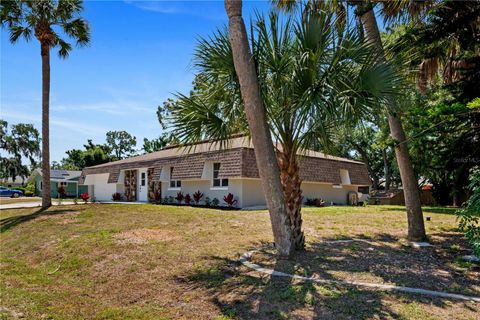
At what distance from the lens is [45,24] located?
17.4 m

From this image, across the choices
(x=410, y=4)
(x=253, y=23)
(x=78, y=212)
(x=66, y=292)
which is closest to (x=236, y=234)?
(x=66, y=292)

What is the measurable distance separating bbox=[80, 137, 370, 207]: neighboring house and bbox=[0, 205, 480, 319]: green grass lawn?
22.0 feet

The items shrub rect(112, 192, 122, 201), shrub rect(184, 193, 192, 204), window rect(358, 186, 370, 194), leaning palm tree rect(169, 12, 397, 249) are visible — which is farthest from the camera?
window rect(358, 186, 370, 194)

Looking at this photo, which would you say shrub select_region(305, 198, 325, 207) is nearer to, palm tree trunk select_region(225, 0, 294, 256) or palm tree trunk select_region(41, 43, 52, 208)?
palm tree trunk select_region(41, 43, 52, 208)

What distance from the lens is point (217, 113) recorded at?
7.75 m

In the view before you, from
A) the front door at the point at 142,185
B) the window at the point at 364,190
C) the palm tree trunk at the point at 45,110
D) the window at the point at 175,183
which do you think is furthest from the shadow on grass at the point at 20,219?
the window at the point at 364,190

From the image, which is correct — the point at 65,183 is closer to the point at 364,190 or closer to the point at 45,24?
the point at 45,24

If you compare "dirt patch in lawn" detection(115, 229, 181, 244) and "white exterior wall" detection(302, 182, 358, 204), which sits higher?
"white exterior wall" detection(302, 182, 358, 204)

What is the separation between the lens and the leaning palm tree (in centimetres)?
640

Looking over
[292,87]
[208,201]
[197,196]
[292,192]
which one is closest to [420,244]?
[292,192]

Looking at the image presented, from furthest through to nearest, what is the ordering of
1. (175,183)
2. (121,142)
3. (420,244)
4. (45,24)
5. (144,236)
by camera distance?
1. (121,142)
2. (175,183)
3. (45,24)
4. (144,236)
5. (420,244)

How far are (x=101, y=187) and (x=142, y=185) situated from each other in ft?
20.2

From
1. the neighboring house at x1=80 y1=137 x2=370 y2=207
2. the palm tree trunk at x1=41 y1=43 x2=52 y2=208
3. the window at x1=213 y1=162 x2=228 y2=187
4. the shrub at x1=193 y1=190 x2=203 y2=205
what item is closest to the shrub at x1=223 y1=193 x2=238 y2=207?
the neighboring house at x1=80 y1=137 x2=370 y2=207

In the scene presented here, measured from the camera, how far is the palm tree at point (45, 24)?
17125mm
